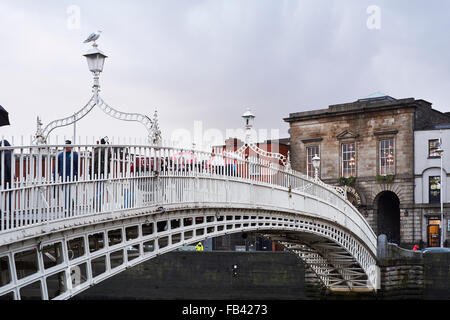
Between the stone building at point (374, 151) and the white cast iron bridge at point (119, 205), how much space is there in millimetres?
21512

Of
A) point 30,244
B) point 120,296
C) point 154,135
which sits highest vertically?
point 154,135

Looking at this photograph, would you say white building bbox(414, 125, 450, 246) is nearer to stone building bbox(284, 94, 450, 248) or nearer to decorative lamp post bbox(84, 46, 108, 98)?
stone building bbox(284, 94, 450, 248)

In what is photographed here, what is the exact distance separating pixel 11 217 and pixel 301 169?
36.6 metres

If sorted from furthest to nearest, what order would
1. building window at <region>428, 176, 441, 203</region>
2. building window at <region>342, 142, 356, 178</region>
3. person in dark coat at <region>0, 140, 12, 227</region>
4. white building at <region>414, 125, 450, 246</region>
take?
building window at <region>342, 142, 356, 178</region> < building window at <region>428, 176, 441, 203</region> < white building at <region>414, 125, 450, 246</region> < person in dark coat at <region>0, 140, 12, 227</region>

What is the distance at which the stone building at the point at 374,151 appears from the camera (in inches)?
1610

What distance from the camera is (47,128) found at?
487 inches

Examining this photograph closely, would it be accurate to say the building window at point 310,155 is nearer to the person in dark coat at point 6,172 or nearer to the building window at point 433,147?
the building window at point 433,147

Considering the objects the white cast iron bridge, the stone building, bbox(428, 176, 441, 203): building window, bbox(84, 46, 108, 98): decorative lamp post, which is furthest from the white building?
bbox(84, 46, 108, 98): decorative lamp post

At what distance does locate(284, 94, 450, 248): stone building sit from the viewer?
40906mm

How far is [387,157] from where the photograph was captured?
138 ft

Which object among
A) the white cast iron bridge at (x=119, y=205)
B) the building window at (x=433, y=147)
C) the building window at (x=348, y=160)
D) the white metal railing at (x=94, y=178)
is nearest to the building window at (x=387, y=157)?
the building window at (x=348, y=160)

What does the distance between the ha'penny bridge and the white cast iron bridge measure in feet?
0.06
